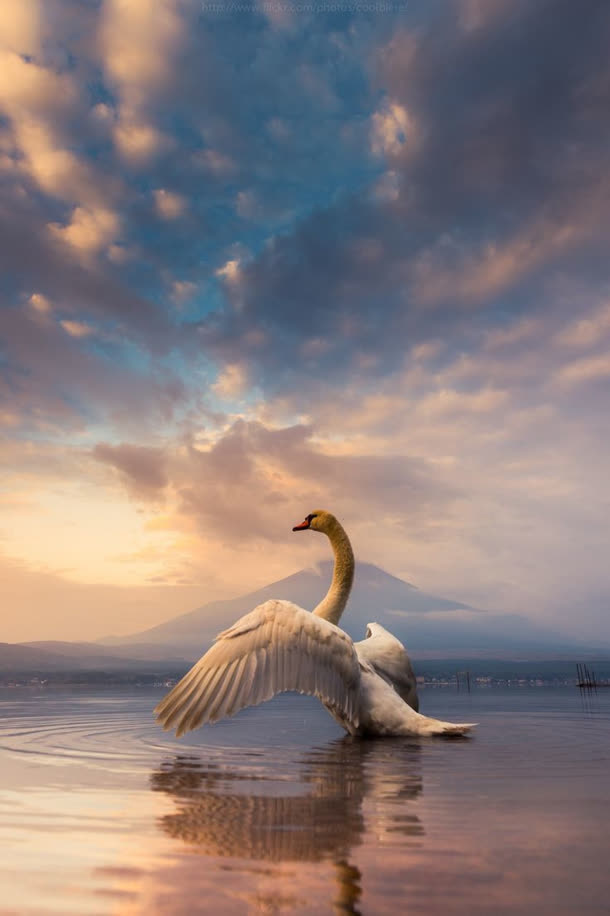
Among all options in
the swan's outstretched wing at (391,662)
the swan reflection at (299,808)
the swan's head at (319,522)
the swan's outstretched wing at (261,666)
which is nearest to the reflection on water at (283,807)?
the swan reflection at (299,808)

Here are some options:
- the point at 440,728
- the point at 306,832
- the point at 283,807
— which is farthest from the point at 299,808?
the point at 440,728

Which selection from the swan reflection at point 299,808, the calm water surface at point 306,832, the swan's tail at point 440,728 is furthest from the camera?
the swan's tail at point 440,728

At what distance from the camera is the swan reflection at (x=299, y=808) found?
384cm

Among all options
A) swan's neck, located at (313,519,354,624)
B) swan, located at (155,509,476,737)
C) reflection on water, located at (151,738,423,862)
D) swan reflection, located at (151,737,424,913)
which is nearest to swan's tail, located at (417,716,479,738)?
swan, located at (155,509,476,737)

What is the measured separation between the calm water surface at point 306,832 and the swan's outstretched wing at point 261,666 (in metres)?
0.58

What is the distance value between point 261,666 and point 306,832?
462 cm

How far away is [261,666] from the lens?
29.0 feet

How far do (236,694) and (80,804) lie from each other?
3328 millimetres

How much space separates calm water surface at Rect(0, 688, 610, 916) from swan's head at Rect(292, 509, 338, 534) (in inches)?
218

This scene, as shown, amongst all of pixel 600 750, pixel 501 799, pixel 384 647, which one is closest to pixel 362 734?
pixel 384 647

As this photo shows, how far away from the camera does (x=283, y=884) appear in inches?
127

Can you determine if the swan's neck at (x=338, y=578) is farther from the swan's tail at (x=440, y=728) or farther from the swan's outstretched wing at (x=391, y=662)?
the swan's tail at (x=440, y=728)

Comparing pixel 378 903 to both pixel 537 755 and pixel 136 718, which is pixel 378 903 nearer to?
pixel 537 755

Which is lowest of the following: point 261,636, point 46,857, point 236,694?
point 46,857
